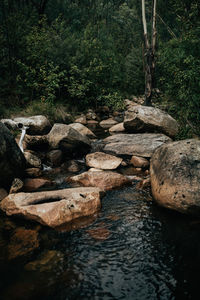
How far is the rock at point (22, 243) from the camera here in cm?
329

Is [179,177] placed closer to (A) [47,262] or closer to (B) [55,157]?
(A) [47,262]

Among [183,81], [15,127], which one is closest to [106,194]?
[183,81]

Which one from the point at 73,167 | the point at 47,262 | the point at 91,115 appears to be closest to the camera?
the point at 47,262

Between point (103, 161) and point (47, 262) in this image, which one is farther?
point (103, 161)

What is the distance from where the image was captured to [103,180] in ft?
17.6

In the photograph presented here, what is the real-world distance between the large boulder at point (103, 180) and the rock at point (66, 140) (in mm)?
1817

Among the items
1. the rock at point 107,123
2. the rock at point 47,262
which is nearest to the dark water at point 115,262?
the rock at point 47,262

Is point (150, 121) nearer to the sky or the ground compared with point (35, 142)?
nearer to the sky

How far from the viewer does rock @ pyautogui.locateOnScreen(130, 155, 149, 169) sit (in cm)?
646

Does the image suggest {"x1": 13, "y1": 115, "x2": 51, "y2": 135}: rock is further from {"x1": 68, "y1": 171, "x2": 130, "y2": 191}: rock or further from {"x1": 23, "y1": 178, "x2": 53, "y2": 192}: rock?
{"x1": 68, "y1": 171, "x2": 130, "y2": 191}: rock

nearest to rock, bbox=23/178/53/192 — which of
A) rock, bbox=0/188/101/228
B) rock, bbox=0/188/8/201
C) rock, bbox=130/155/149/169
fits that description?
rock, bbox=0/188/8/201

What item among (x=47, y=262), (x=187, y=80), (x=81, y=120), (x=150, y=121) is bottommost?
(x=81, y=120)

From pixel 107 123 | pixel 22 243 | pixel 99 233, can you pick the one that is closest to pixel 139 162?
pixel 99 233

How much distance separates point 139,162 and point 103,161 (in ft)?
3.18
